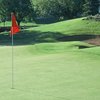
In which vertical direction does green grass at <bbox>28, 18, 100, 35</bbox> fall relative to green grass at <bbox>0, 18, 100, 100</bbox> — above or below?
below

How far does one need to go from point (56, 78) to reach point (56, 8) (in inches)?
2491

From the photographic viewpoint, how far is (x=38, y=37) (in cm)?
4034

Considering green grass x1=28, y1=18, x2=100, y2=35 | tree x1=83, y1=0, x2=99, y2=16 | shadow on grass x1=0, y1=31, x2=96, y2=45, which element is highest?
tree x1=83, y1=0, x2=99, y2=16

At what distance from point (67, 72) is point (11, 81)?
2345 millimetres

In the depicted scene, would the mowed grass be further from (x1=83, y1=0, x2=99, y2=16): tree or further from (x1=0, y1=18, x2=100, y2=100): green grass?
(x1=83, y1=0, x2=99, y2=16): tree

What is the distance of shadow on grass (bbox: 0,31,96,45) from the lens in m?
37.1

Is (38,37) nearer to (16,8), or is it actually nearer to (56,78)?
(16,8)

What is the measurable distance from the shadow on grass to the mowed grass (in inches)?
660

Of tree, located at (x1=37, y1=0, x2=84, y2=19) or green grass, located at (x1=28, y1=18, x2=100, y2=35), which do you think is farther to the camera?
tree, located at (x1=37, y1=0, x2=84, y2=19)

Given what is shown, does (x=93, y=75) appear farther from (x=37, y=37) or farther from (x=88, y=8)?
(x=88, y=8)

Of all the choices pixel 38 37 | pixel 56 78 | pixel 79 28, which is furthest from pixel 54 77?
pixel 79 28

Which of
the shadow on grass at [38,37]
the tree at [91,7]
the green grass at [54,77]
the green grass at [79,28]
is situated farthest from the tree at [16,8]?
the green grass at [54,77]

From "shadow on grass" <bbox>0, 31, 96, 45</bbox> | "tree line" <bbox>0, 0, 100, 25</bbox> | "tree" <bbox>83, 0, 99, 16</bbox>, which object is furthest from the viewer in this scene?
"tree" <bbox>83, 0, 99, 16</bbox>

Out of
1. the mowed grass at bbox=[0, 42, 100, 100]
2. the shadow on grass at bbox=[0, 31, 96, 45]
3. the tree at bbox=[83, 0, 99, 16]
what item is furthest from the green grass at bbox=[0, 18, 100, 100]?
the tree at bbox=[83, 0, 99, 16]
